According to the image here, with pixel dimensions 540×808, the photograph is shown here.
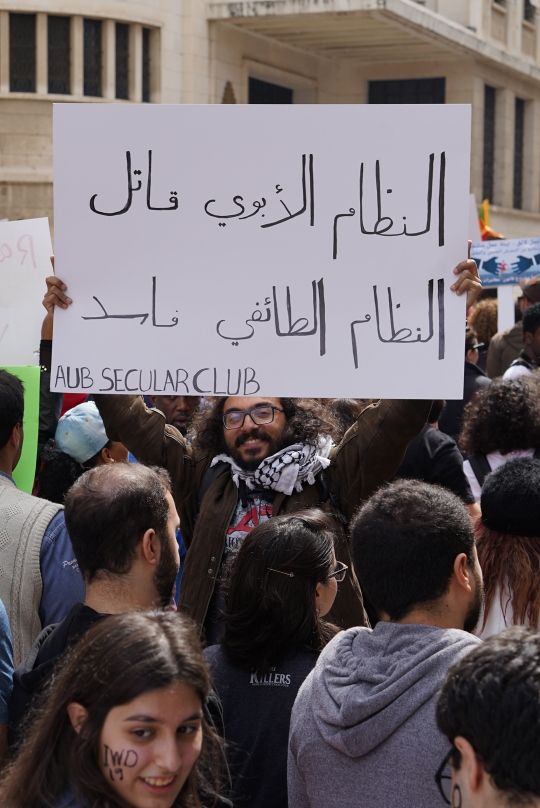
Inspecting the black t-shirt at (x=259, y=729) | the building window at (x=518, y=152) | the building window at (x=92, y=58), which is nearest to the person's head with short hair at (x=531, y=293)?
the black t-shirt at (x=259, y=729)

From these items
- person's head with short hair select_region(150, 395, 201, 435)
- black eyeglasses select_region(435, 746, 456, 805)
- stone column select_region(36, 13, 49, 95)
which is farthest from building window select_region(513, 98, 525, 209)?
black eyeglasses select_region(435, 746, 456, 805)

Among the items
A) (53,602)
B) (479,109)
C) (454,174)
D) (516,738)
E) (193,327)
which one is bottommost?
(53,602)

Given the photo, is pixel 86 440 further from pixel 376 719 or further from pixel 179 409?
pixel 376 719

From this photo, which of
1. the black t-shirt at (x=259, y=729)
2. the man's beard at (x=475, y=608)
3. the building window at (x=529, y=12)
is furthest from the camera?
the building window at (x=529, y=12)

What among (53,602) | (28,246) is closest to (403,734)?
(53,602)

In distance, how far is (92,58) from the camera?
22.0m

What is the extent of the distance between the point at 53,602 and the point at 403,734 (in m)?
1.26

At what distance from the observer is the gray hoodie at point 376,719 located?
2.32 m

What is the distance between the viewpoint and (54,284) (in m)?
3.64

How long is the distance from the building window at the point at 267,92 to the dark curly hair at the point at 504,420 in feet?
69.4

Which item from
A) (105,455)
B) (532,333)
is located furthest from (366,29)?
(105,455)

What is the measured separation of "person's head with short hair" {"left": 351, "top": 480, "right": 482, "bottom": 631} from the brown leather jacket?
95 cm

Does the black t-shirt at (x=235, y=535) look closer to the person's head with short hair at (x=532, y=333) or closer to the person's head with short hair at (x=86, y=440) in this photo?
the person's head with short hair at (x=86, y=440)

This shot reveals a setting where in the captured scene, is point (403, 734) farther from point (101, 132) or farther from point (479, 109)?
point (479, 109)
